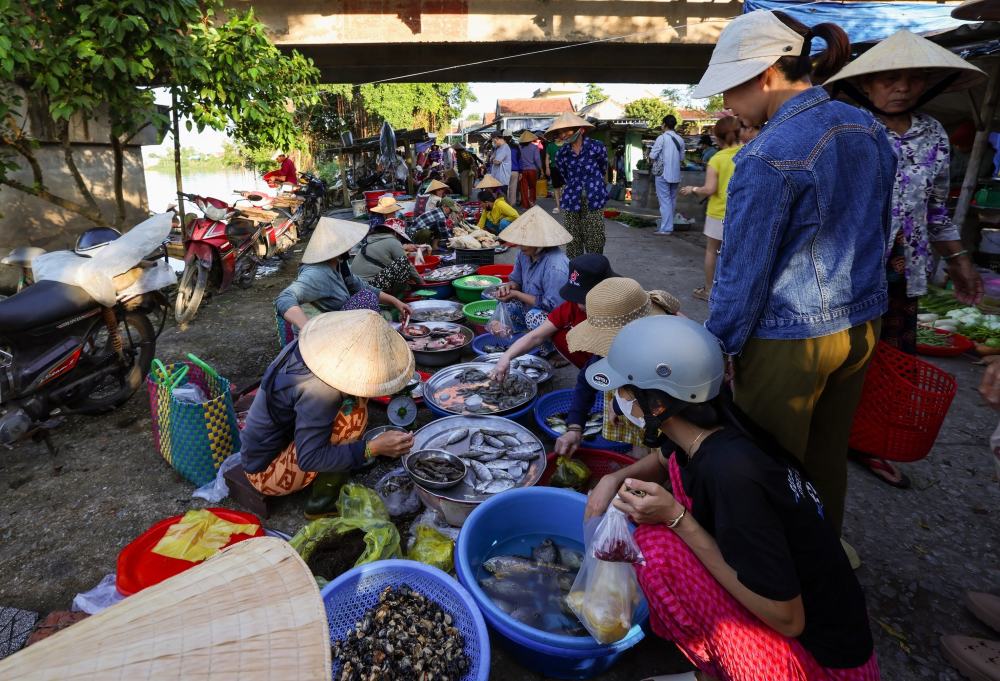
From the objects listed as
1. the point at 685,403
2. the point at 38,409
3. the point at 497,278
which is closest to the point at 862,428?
the point at 685,403

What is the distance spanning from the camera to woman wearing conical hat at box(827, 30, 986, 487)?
7.86ft

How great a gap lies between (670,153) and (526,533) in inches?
354

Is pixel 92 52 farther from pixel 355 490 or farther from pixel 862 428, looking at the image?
pixel 862 428

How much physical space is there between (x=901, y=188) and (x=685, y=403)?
2.15m

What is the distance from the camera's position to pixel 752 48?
1.73m

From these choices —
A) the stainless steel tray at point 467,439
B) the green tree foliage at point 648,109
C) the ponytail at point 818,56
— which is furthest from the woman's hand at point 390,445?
the green tree foliage at point 648,109

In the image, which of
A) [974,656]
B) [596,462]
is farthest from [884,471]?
[596,462]

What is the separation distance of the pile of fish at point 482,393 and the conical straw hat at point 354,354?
1307mm

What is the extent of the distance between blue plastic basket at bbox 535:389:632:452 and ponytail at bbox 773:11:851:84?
2.07 meters

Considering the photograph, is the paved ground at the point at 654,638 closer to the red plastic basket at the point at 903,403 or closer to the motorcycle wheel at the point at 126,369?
the motorcycle wheel at the point at 126,369

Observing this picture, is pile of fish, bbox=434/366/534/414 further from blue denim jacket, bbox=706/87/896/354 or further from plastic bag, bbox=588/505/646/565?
blue denim jacket, bbox=706/87/896/354

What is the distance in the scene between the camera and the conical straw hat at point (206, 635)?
0.66m

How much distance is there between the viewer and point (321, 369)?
2250 millimetres

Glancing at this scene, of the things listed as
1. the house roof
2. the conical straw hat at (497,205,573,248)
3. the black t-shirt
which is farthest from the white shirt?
the house roof
